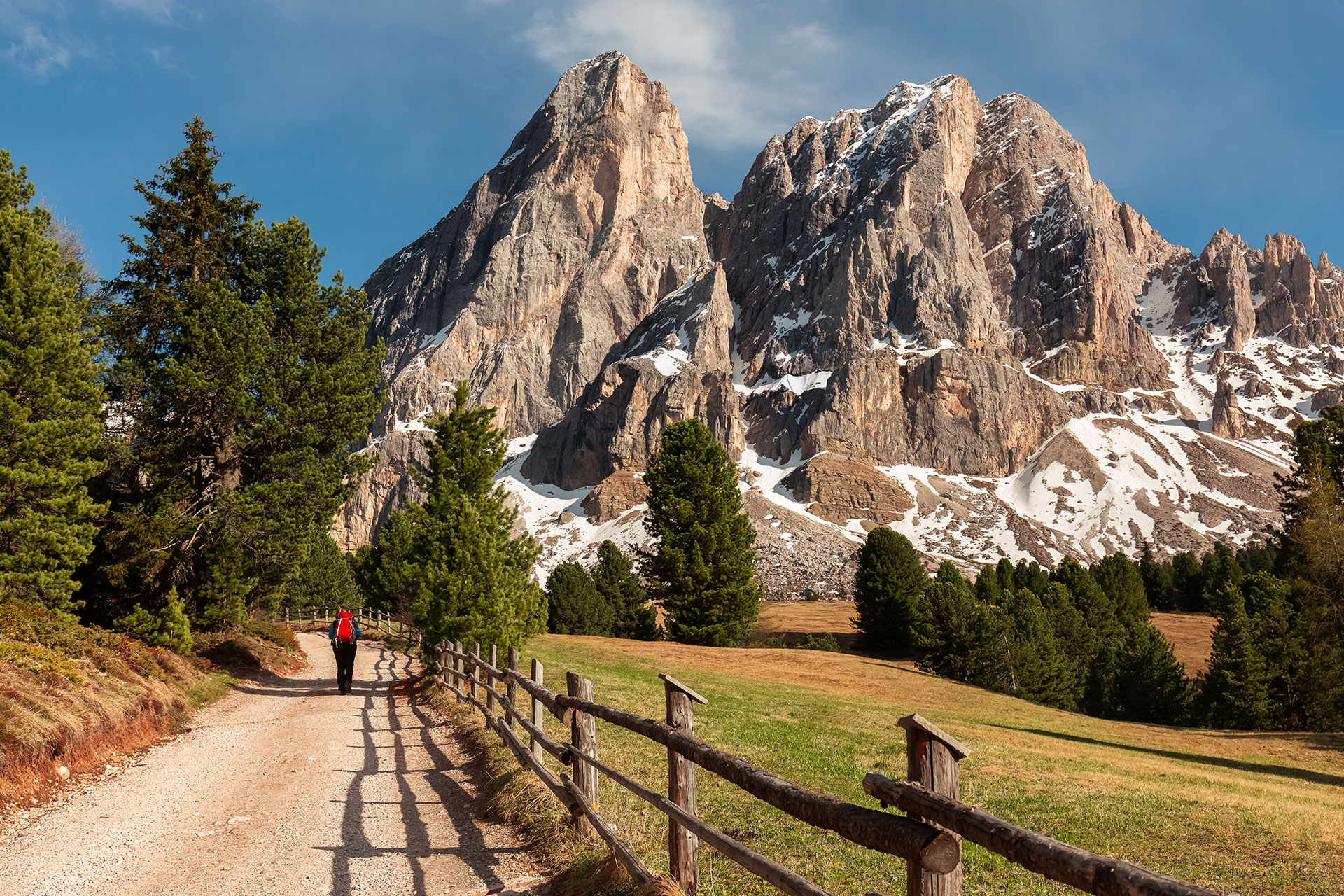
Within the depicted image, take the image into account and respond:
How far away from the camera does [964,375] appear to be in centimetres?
19462

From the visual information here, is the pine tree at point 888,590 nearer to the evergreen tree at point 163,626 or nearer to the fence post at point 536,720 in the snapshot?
the evergreen tree at point 163,626

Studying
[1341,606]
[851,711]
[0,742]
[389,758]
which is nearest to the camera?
[0,742]

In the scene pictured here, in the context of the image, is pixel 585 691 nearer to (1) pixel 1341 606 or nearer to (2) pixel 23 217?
(2) pixel 23 217

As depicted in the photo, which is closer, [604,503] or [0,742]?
[0,742]

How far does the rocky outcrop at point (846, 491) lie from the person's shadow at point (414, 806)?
532ft

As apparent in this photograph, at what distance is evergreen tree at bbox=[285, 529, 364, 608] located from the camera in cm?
6319

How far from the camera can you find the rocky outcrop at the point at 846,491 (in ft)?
564

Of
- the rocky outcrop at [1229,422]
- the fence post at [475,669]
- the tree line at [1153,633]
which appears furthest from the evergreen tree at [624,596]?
the rocky outcrop at [1229,422]

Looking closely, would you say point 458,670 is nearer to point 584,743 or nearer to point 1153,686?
point 584,743

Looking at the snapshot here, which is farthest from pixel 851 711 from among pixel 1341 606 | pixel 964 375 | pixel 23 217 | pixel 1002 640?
pixel 964 375

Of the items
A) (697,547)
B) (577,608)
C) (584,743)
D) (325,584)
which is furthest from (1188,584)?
(584,743)

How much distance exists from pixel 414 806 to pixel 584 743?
261cm

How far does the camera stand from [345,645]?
19156mm

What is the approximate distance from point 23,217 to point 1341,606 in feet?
136
